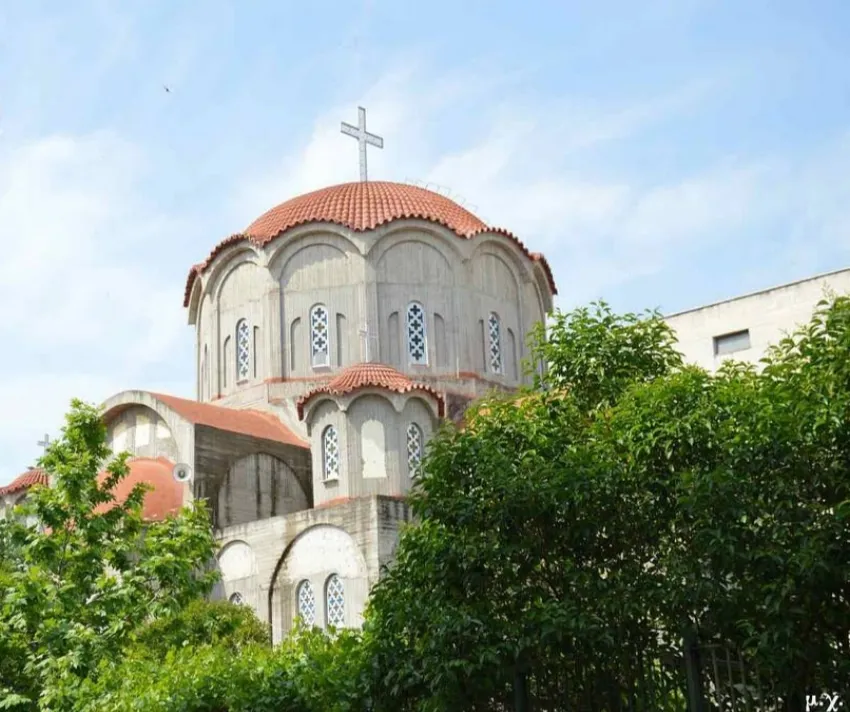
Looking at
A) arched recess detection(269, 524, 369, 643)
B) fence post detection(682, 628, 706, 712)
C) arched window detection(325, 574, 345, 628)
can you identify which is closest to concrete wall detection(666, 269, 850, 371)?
arched recess detection(269, 524, 369, 643)

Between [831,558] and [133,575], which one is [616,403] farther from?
[133,575]

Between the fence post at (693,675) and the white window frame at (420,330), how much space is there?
21.4 meters

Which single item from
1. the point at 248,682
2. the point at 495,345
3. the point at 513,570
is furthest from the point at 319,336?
the point at 513,570

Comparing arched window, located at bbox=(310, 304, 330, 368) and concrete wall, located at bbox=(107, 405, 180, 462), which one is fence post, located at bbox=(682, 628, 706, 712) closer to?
concrete wall, located at bbox=(107, 405, 180, 462)

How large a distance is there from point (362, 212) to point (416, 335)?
323cm

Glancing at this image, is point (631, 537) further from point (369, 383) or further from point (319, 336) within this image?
point (319, 336)

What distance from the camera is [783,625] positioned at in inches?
340

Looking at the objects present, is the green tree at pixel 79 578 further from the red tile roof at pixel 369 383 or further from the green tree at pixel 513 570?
the red tile roof at pixel 369 383

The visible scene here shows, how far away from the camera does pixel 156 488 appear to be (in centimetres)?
2591

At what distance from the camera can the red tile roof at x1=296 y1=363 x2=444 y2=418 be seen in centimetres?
2627

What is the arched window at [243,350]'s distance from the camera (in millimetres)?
A: 31500

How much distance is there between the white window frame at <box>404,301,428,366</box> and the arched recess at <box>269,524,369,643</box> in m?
6.73

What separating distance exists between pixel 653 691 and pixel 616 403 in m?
2.77

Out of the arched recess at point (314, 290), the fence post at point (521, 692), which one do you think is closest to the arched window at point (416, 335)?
the arched recess at point (314, 290)
